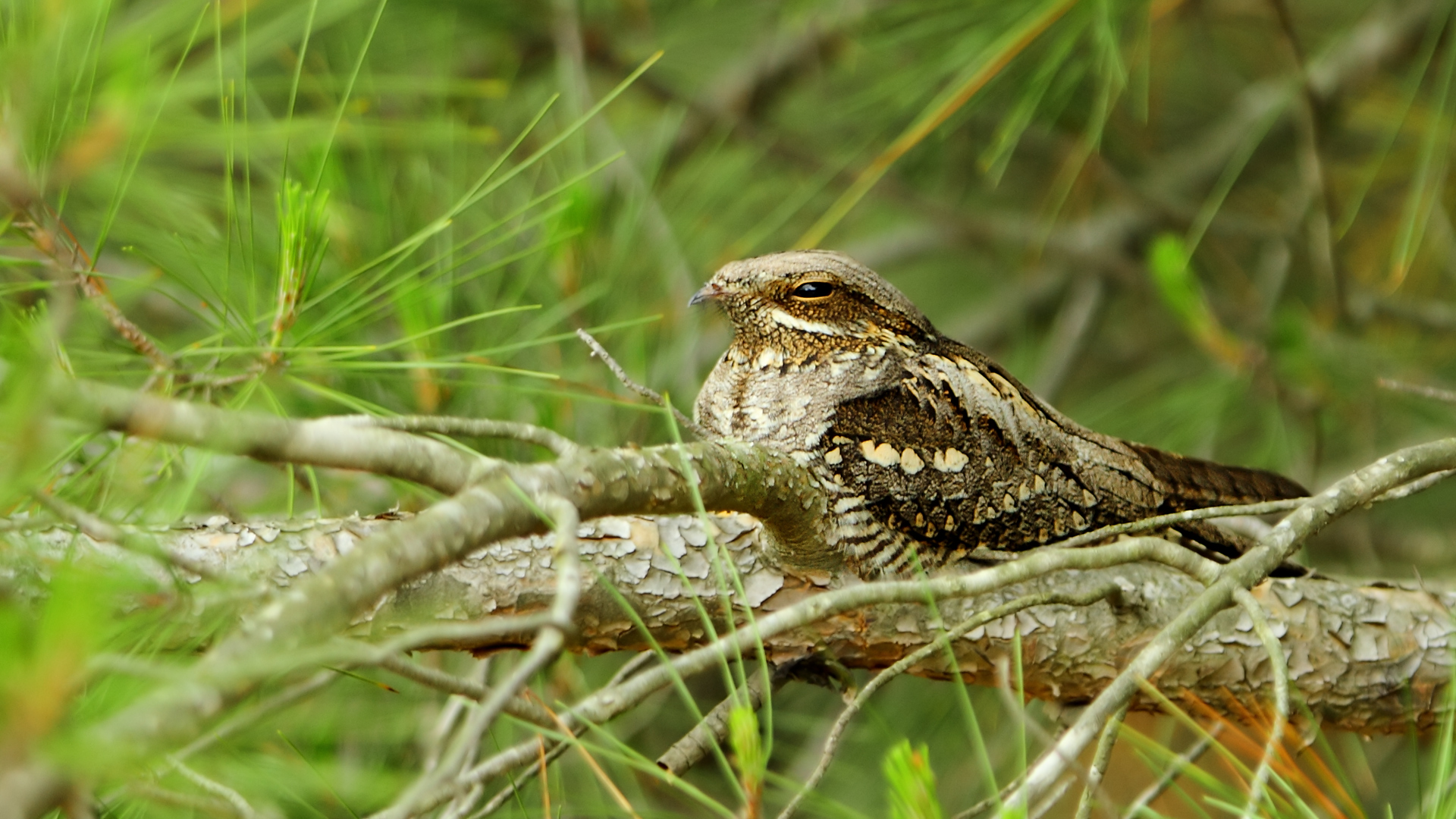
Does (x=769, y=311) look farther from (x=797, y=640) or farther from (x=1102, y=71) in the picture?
(x=1102, y=71)

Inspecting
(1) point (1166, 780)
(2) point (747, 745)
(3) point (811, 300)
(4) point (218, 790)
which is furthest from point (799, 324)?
(4) point (218, 790)

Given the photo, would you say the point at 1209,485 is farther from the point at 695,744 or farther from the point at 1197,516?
the point at 695,744

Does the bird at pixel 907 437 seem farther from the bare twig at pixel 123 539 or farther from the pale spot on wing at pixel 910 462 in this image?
the bare twig at pixel 123 539

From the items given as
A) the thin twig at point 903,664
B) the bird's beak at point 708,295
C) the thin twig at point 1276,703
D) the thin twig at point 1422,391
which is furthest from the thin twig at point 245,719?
the thin twig at point 1422,391

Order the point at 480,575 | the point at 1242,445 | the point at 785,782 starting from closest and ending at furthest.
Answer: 1. the point at 785,782
2. the point at 480,575
3. the point at 1242,445

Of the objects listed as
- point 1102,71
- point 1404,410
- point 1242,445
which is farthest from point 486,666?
point 1242,445
